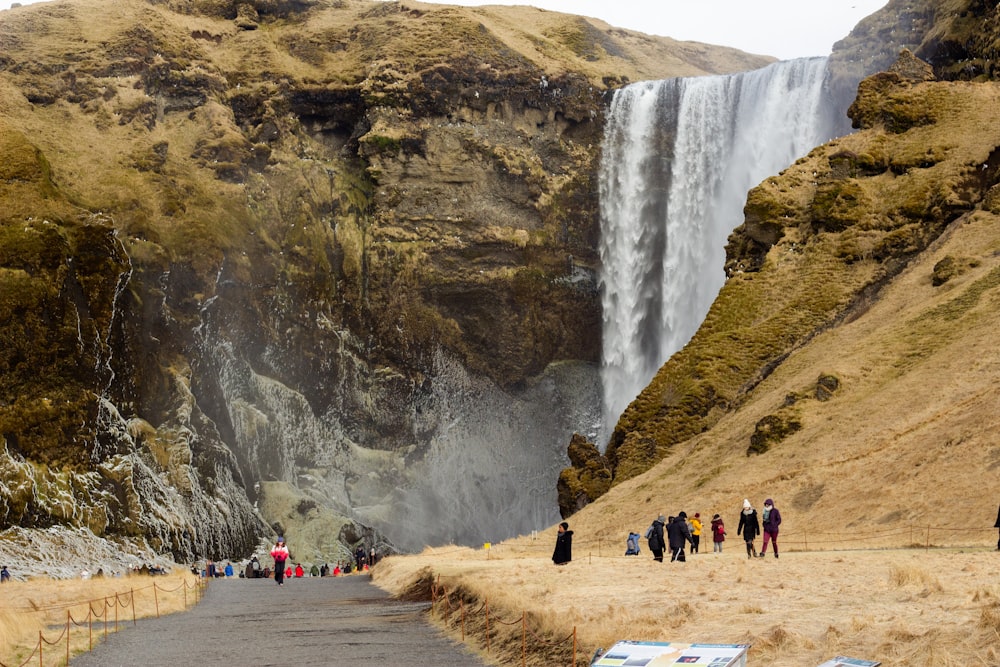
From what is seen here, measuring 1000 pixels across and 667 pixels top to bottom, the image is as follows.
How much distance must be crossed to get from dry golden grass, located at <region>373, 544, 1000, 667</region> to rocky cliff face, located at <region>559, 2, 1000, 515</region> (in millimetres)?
18718

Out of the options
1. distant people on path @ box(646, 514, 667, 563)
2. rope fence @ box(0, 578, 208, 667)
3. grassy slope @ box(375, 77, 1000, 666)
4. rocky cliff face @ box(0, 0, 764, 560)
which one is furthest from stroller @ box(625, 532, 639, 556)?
rocky cliff face @ box(0, 0, 764, 560)

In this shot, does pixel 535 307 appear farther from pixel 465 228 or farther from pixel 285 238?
pixel 285 238

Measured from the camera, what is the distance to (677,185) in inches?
2714

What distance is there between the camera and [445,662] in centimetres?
1677

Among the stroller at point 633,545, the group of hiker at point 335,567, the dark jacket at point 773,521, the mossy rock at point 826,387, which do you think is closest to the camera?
the dark jacket at point 773,521

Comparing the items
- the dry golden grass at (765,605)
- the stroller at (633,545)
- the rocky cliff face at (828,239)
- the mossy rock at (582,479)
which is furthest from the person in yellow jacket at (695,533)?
the mossy rock at (582,479)

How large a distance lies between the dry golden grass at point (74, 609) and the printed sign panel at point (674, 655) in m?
9.91

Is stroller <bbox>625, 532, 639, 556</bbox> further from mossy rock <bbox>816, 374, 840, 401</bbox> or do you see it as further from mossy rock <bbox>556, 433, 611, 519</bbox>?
mossy rock <bbox>556, 433, 611, 519</bbox>

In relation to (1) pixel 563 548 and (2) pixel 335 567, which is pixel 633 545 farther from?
(2) pixel 335 567

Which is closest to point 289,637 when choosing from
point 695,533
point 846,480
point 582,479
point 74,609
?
point 74,609

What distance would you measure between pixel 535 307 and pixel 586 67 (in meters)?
18.1

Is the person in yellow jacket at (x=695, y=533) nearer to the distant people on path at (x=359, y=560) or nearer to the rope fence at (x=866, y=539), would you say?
the rope fence at (x=866, y=539)

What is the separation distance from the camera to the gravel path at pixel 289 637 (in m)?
17.6

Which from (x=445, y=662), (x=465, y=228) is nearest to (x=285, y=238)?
(x=465, y=228)
